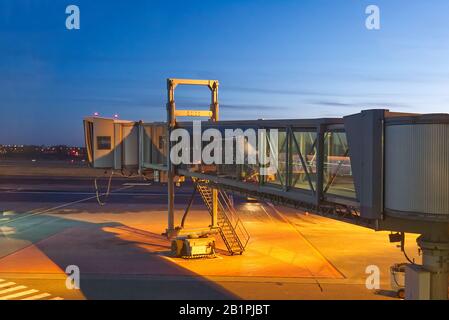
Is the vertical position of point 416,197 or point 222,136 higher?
point 222,136

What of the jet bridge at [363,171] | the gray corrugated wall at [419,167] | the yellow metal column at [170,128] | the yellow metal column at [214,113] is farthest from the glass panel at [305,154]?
the yellow metal column at [214,113]

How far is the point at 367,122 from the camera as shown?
32.7ft

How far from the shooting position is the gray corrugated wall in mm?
8805

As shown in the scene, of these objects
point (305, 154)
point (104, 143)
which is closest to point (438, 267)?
point (305, 154)

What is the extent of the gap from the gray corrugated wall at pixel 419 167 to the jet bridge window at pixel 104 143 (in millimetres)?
25848

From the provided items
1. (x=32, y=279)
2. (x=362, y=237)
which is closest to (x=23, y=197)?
(x=32, y=279)

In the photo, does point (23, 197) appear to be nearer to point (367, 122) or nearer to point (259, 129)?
point (259, 129)

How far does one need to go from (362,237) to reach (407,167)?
27.1 meters

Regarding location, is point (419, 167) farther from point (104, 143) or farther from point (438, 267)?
point (104, 143)

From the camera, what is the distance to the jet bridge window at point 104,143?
32312 millimetres

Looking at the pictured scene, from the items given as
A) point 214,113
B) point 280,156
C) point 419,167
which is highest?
point 214,113

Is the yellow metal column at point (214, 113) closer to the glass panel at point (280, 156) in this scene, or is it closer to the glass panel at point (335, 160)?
the glass panel at point (280, 156)

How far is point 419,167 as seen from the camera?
9.02 m

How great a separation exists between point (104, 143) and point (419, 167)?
87.8ft
